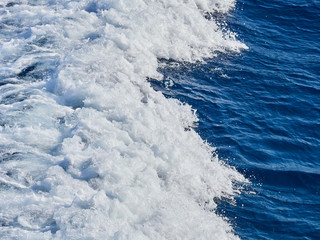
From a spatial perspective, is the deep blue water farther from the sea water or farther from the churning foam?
the churning foam

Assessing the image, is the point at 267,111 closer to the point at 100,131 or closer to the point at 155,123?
the point at 155,123

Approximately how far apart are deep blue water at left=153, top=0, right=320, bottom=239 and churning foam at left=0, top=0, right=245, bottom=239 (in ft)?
2.41

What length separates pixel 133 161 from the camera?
1338cm

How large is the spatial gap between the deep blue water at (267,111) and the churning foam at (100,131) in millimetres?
733

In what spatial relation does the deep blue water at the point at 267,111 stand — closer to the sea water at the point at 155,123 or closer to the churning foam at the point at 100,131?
the sea water at the point at 155,123

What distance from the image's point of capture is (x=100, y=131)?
14242mm

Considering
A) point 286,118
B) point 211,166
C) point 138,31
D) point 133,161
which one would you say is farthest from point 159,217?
point 138,31

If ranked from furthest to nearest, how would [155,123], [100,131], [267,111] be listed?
[267,111] < [155,123] < [100,131]

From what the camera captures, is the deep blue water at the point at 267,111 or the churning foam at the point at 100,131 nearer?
the churning foam at the point at 100,131

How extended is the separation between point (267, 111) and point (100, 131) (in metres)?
7.06

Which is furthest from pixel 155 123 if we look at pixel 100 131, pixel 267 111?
pixel 267 111

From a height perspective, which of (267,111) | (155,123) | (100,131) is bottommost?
(100,131)

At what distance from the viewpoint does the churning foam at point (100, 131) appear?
37.8 ft

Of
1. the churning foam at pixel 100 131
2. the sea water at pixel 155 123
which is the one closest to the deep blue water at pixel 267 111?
the sea water at pixel 155 123
